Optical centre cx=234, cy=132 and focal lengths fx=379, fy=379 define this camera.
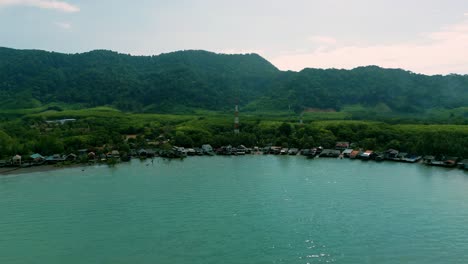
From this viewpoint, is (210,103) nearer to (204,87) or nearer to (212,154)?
(204,87)

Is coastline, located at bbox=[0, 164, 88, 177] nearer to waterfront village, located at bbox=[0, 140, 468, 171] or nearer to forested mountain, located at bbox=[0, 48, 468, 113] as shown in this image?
waterfront village, located at bbox=[0, 140, 468, 171]

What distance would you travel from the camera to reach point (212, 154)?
33.7 metres

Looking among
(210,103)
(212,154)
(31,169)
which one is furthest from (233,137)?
(210,103)

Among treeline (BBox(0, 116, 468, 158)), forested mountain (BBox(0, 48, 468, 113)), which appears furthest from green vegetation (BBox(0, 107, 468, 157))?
forested mountain (BBox(0, 48, 468, 113))

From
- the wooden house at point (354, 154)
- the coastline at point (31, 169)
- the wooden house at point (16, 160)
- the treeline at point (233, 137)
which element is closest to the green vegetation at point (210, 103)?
the treeline at point (233, 137)

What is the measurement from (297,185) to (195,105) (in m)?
51.7

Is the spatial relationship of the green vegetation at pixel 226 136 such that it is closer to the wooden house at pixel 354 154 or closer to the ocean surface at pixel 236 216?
the wooden house at pixel 354 154

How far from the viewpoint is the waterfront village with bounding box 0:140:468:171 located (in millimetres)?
27938

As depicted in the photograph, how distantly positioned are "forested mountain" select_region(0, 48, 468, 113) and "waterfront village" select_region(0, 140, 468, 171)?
3473cm

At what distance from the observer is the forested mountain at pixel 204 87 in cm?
7038

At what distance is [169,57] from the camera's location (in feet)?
342

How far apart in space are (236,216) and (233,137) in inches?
779

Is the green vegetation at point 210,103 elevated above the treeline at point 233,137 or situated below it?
above

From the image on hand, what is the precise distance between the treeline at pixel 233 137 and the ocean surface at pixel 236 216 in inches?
198
